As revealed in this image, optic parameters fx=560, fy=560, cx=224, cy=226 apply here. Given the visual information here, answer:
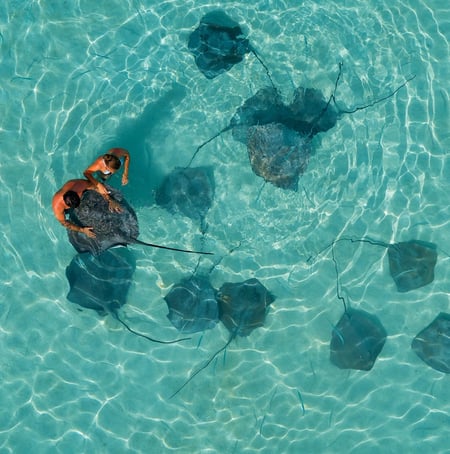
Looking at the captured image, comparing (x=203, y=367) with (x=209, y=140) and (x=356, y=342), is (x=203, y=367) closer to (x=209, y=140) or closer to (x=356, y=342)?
(x=356, y=342)

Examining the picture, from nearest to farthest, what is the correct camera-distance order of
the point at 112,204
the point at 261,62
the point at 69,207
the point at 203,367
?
the point at 69,207, the point at 112,204, the point at 203,367, the point at 261,62

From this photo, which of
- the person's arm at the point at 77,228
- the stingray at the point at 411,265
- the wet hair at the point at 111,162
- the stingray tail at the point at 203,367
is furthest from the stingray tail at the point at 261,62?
the stingray tail at the point at 203,367

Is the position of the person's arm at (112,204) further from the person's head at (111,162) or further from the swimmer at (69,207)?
the person's head at (111,162)

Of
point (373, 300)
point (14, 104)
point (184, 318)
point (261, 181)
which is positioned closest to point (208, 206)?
point (261, 181)

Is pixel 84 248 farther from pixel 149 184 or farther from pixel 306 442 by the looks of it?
pixel 306 442

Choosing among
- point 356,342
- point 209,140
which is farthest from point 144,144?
point 356,342

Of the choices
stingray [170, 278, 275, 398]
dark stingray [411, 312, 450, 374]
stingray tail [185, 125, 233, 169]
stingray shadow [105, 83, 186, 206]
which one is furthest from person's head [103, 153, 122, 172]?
dark stingray [411, 312, 450, 374]
